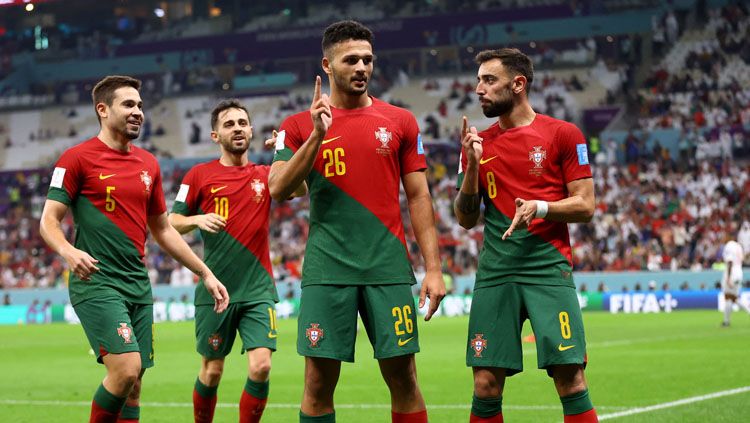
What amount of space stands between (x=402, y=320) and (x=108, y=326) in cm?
219

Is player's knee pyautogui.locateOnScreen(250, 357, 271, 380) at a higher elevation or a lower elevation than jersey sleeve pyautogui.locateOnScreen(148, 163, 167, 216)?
lower

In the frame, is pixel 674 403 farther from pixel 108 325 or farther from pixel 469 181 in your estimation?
pixel 108 325

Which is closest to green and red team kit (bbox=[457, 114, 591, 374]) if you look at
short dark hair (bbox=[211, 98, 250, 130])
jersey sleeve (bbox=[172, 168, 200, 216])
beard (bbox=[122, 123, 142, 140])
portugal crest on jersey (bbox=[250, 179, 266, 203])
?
beard (bbox=[122, 123, 142, 140])

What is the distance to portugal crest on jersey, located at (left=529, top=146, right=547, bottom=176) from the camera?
7367 millimetres

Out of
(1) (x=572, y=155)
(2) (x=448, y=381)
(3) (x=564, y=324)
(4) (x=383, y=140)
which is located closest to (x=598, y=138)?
(2) (x=448, y=381)

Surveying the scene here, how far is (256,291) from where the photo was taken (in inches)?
391

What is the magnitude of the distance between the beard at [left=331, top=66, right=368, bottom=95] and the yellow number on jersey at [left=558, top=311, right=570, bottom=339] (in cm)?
179

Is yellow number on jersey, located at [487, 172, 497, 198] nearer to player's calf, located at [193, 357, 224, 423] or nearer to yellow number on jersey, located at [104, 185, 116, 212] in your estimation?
yellow number on jersey, located at [104, 185, 116, 212]

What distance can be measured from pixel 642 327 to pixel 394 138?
2011 centimetres

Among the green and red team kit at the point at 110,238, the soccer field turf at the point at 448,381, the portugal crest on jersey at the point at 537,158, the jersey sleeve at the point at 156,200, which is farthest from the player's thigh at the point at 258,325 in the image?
the portugal crest on jersey at the point at 537,158

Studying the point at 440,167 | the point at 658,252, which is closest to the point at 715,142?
the point at 658,252

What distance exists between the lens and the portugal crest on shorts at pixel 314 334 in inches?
267

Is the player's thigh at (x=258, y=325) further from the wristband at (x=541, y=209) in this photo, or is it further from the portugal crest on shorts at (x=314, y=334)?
the wristband at (x=541, y=209)

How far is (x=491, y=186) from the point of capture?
746 centimetres
